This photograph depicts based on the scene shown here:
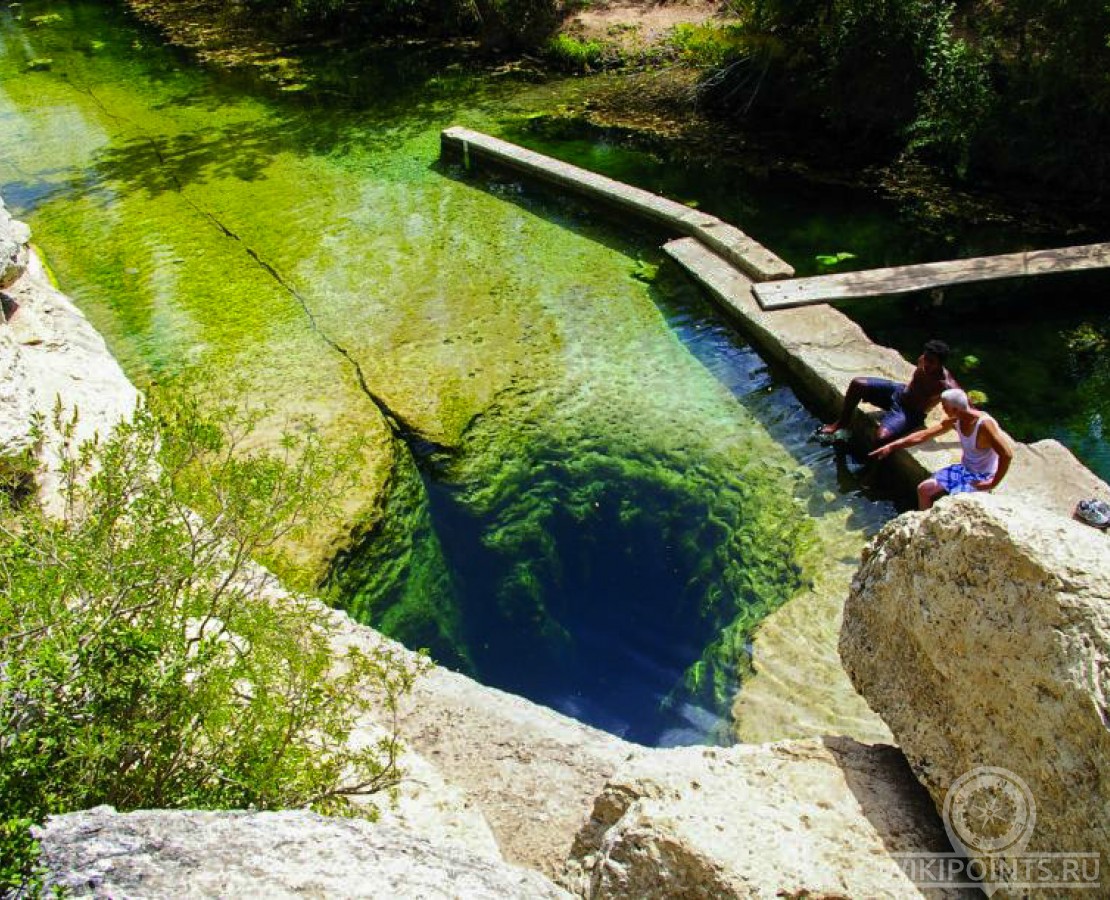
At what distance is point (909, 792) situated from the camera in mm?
3350

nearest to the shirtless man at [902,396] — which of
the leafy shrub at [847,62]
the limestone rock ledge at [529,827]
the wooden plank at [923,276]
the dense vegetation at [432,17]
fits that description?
the wooden plank at [923,276]

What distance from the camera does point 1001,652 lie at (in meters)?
2.94

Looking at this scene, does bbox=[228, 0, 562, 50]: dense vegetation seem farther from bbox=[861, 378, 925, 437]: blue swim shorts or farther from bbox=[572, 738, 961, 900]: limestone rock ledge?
bbox=[572, 738, 961, 900]: limestone rock ledge

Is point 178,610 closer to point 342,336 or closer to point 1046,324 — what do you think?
point 342,336

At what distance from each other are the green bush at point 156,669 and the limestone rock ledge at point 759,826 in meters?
1.09

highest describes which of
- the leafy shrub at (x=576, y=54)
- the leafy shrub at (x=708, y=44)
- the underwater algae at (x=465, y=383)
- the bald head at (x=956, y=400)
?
the leafy shrub at (x=708, y=44)

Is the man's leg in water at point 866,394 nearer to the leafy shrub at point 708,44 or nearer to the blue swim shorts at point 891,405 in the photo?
the blue swim shorts at point 891,405

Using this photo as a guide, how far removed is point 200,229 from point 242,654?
8.22 meters

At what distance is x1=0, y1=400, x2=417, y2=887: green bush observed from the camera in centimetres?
283

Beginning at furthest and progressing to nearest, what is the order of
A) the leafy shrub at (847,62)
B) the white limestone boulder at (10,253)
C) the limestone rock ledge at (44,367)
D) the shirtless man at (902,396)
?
the leafy shrub at (847,62) → the white limestone boulder at (10,253) → the shirtless man at (902,396) → the limestone rock ledge at (44,367)

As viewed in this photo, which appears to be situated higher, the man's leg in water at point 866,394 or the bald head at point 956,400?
the bald head at point 956,400

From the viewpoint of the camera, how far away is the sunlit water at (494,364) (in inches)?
Answer: 233

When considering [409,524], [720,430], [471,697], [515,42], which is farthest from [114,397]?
[515,42]

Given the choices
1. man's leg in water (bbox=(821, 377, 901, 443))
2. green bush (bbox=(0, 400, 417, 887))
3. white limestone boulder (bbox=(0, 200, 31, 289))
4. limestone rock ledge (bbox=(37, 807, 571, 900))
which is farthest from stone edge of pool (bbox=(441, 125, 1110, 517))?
white limestone boulder (bbox=(0, 200, 31, 289))
